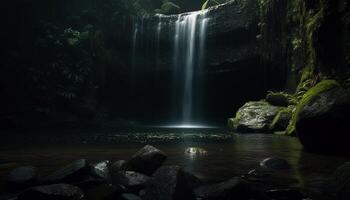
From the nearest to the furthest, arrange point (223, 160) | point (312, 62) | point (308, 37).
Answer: point (223, 160)
point (312, 62)
point (308, 37)

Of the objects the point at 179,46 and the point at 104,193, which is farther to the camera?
the point at 179,46

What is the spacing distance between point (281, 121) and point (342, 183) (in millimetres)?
13786

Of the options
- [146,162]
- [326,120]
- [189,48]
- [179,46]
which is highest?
[179,46]

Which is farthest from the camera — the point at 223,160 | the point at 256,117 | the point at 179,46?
the point at 179,46

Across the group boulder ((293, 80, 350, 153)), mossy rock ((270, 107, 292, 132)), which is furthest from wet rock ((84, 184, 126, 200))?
mossy rock ((270, 107, 292, 132))

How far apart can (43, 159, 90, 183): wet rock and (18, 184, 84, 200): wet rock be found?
0.57m

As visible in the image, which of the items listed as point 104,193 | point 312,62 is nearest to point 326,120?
point 104,193

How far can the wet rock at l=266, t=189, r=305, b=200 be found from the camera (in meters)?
5.43

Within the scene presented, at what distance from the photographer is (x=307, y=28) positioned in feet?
58.2

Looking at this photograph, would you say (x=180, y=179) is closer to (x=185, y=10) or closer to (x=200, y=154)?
(x=200, y=154)

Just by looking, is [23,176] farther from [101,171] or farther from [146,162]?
[146,162]

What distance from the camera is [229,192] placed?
517 centimetres

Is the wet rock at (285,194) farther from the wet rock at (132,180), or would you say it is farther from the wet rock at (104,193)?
the wet rock at (104,193)

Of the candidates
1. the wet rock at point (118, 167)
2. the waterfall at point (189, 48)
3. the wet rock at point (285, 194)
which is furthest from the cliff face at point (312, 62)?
the wet rock at point (118, 167)
